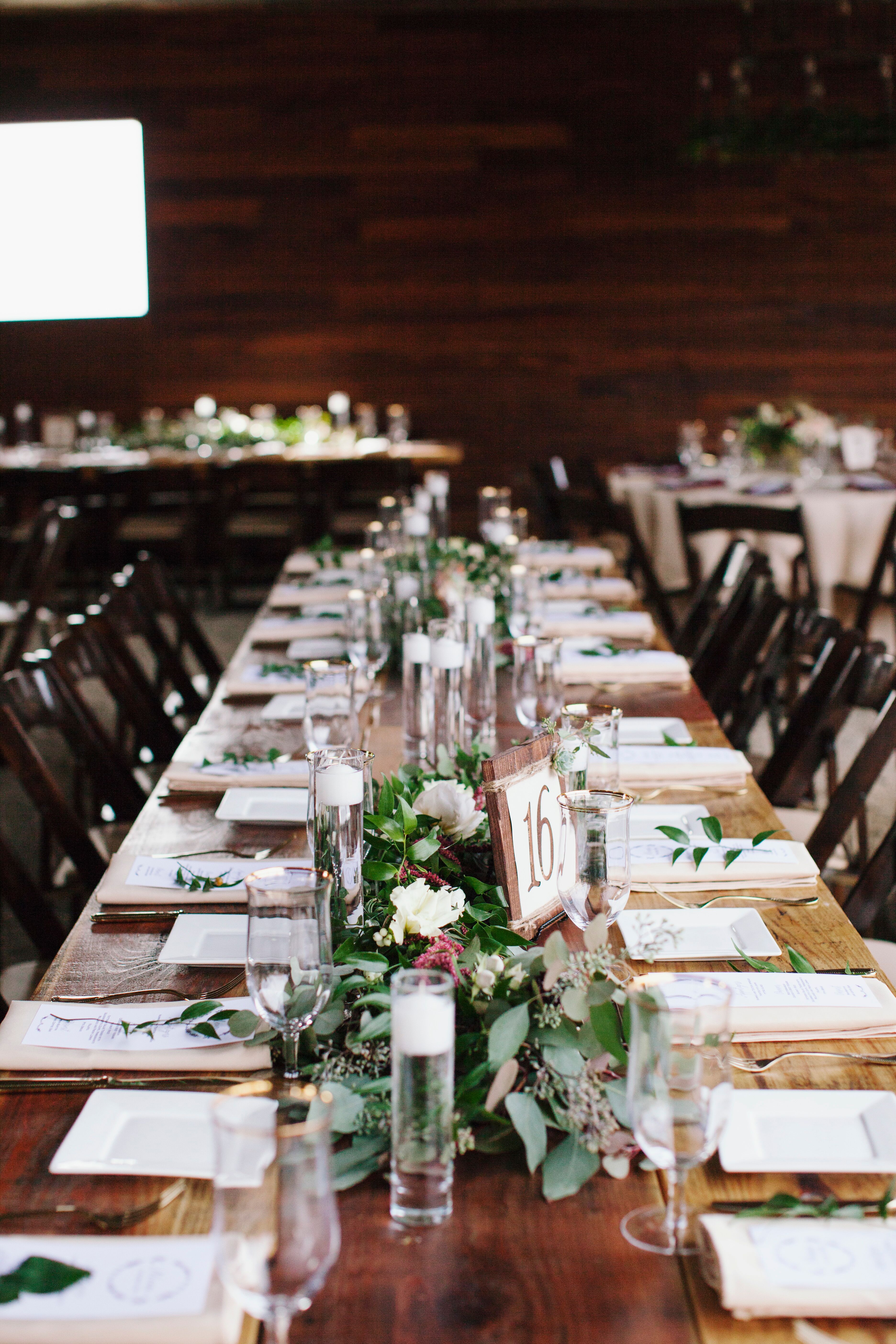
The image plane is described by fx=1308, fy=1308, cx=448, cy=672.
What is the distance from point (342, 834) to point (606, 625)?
2.06m

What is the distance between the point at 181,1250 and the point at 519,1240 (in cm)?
26

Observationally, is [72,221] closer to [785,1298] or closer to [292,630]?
[292,630]

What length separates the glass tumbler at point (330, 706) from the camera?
218 centimetres

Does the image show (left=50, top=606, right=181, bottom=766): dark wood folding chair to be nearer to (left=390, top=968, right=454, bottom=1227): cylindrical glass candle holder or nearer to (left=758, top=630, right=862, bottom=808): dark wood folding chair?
(left=758, top=630, right=862, bottom=808): dark wood folding chair

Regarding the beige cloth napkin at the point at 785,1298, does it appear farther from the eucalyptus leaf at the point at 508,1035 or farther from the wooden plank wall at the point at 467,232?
the wooden plank wall at the point at 467,232

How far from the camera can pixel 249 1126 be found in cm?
82

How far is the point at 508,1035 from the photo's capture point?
3.80ft

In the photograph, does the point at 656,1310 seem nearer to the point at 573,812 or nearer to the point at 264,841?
the point at 573,812

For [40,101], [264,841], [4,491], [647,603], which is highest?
[40,101]

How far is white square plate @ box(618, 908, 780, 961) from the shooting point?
152 centimetres

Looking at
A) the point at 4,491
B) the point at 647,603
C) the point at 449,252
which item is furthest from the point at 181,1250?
the point at 449,252

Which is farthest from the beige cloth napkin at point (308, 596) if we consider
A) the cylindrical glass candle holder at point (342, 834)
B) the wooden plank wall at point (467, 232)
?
the wooden plank wall at point (467, 232)

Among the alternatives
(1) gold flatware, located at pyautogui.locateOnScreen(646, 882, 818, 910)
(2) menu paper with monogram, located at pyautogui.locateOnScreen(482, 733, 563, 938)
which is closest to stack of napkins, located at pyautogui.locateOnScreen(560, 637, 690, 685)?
(1) gold flatware, located at pyautogui.locateOnScreen(646, 882, 818, 910)

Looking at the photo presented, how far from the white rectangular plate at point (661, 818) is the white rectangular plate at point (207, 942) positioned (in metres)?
0.58
